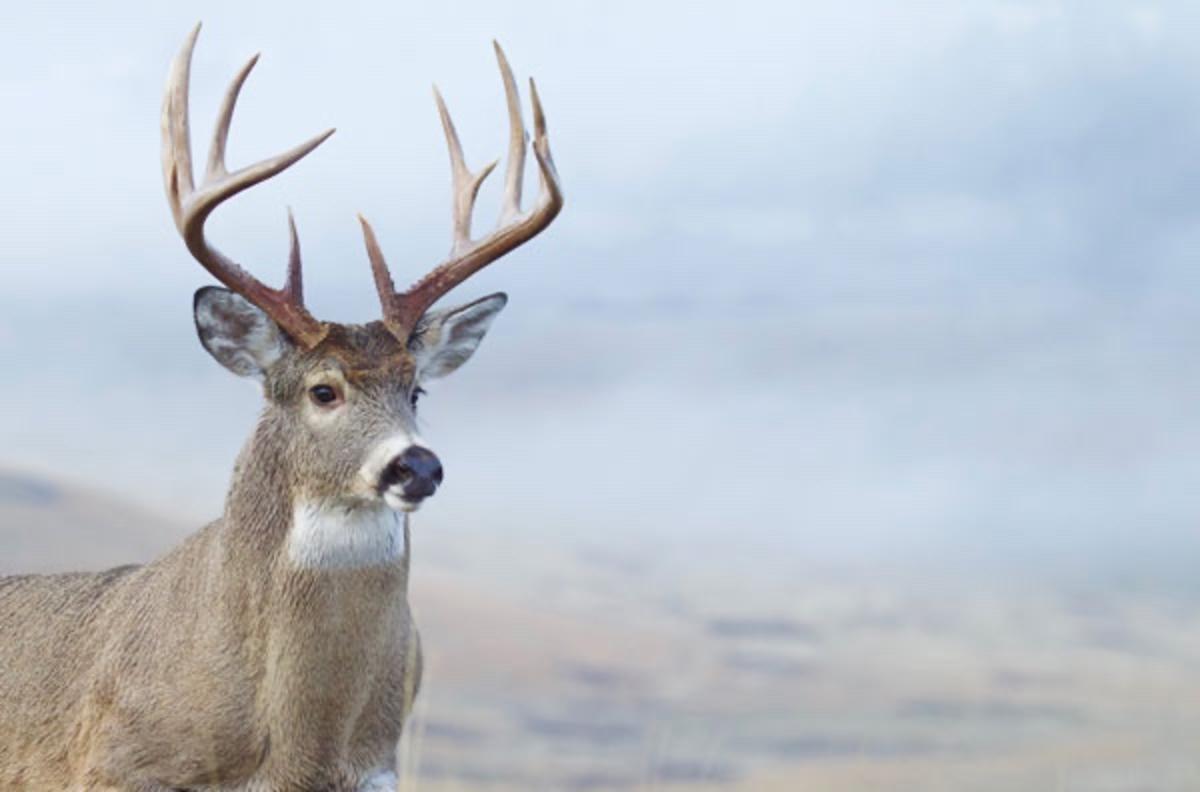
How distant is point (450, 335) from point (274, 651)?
80.5 inches

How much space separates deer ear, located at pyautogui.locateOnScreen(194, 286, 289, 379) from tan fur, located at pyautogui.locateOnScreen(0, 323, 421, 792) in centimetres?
11

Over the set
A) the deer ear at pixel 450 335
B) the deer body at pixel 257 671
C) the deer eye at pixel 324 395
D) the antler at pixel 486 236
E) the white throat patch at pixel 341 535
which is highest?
the antler at pixel 486 236

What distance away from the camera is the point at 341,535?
1012cm

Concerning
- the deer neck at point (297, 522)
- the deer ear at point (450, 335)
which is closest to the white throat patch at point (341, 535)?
the deer neck at point (297, 522)

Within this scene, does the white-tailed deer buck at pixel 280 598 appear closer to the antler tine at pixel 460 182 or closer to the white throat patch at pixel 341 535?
the white throat patch at pixel 341 535

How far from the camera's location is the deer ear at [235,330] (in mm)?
10484

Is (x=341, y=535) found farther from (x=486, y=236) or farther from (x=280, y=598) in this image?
(x=486, y=236)

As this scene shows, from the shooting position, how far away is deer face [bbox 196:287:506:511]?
9.91 m

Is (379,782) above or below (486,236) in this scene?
below

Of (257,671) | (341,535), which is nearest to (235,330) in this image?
(341,535)

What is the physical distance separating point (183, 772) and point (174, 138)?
3.62m

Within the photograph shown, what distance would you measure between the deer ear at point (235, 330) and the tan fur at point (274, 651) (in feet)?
0.35

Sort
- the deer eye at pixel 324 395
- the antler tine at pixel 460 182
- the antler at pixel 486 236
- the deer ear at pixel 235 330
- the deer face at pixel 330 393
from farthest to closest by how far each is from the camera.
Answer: the antler tine at pixel 460 182 < the antler at pixel 486 236 < the deer ear at pixel 235 330 < the deer eye at pixel 324 395 < the deer face at pixel 330 393

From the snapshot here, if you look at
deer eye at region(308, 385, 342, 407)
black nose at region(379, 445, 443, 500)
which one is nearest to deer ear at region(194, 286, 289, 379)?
deer eye at region(308, 385, 342, 407)
